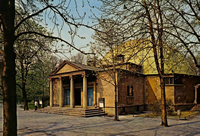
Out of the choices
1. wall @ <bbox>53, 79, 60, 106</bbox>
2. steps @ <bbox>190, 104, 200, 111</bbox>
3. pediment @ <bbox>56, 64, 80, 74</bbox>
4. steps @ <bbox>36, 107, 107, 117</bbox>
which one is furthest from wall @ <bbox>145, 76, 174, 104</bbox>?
wall @ <bbox>53, 79, 60, 106</bbox>

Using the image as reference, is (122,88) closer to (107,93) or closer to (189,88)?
(107,93)

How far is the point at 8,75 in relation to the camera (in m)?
6.27

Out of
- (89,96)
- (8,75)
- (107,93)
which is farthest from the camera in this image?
(89,96)

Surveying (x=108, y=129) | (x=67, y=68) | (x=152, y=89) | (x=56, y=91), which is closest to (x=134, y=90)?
(x=152, y=89)

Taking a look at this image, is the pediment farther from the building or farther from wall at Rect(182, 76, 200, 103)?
wall at Rect(182, 76, 200, 103)

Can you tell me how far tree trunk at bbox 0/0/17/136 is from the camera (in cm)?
621

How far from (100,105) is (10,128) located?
19.9 m

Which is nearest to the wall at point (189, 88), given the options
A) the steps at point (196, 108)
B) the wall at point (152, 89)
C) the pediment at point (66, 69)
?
the steps at point (196, 108)

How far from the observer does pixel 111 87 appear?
990 inches

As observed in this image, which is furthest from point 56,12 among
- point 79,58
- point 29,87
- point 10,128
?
point 79,58

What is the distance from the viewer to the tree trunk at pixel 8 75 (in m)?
6.21

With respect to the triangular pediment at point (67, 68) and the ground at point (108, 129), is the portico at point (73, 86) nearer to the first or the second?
the triangular pediment at point (67, 68)

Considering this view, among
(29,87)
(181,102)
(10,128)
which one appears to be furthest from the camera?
(29,87)

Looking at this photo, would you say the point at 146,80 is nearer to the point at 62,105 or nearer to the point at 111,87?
the point at 111,87
